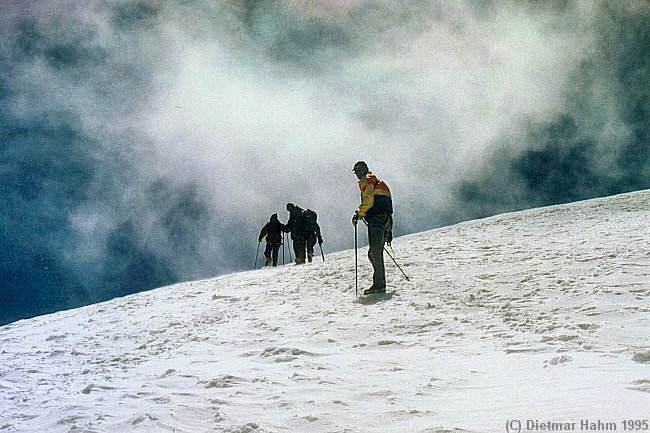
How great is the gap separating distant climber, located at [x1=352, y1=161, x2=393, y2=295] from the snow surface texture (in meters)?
0.72

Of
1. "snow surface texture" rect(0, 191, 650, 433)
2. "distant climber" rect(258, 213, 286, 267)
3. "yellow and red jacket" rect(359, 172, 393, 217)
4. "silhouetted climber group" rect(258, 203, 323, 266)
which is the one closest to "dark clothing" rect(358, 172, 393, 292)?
"yellow and red jacket" rect(359, 172, 393, 217)

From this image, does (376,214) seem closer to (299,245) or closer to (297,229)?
(299,245)

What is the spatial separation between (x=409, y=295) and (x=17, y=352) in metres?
7.41

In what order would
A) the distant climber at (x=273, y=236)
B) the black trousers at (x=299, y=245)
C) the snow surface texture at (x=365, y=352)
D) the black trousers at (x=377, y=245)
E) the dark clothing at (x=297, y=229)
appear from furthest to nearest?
the distant climber at (x=273, y=236), the dark clothing at (x=297, y=229), the black trousers at (x=299, y=245), the black trousers at (x=377, y=245), the snow surface texture at (x=365, y=352)

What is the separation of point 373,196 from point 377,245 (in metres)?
1.03

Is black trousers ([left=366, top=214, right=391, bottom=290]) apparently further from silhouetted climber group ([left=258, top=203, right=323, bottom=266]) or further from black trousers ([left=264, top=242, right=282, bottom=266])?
black trousers ([left=264, top=242, right=282, bottom=266])

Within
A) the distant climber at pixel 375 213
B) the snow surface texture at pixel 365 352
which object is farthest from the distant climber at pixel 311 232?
the distant climber at pixel 375 213

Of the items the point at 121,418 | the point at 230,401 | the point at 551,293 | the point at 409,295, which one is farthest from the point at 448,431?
the point at 409,295

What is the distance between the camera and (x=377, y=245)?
1112 cm

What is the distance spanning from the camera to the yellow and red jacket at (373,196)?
11141 millimetres

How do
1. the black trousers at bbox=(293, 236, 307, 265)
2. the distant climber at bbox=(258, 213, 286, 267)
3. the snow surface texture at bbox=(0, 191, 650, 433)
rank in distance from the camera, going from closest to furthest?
the snow surface texture at bbox=(0, 191, 650, 433)
the black trousers at bbox=(293, 236, 307, 265)
the distant climber at bbox=(258, 213, 286, 267)

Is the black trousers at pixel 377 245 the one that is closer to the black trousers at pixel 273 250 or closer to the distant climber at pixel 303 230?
the distant climber at pixel 303 230

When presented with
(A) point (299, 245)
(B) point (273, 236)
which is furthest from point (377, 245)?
(B) point (273, 236)

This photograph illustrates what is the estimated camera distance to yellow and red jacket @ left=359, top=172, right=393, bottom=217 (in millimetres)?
11141
